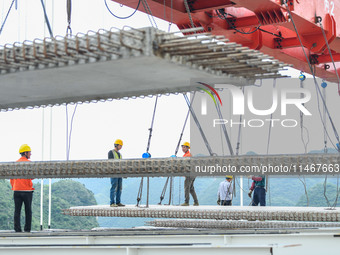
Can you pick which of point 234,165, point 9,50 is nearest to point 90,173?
point 234,165

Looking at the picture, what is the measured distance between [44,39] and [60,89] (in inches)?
53.2

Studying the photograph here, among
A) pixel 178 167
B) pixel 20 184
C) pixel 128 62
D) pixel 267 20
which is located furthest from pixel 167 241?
pixel 20 184

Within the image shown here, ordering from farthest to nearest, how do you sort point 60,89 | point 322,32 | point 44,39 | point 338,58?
point 338,58
point 322,32
point 60,89
point 44,39

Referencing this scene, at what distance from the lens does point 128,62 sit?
14.7ft

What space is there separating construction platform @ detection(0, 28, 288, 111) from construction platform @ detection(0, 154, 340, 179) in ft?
3.25

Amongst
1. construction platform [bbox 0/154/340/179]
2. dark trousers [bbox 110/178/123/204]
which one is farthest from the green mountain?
construction platform [bbox 0/154/340/179]

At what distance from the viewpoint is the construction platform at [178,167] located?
618cm

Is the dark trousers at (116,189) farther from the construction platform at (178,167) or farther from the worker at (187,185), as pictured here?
the construction platform at (178,167)

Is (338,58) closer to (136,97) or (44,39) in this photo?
(136,97)

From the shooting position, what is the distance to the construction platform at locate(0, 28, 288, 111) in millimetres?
4258

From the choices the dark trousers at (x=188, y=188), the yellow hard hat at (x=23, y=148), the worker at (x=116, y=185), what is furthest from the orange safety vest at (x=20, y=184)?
the dark trousers at (x=188, y=188)

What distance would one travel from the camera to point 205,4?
9.59m

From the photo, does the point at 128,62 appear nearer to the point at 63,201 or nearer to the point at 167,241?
the point at 167,241

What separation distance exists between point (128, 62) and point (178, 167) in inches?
92.3
